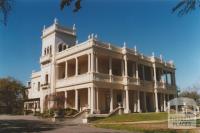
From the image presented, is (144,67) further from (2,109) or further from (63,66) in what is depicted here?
(2,109)

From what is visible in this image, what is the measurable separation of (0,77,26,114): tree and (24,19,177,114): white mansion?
5.00 metres

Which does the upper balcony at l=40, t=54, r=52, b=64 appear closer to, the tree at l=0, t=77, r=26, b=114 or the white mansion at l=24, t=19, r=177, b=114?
the white mansion at l=24, t=19, r=177, b=114

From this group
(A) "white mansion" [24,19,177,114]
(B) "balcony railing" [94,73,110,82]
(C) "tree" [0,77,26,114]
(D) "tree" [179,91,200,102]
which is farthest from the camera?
(D) "tree" [179,91,200,102]

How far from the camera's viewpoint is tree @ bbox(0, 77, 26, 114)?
171 feet

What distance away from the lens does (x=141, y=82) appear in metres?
42.9

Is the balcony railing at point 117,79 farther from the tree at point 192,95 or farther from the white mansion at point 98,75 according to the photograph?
the tree at point 192,95

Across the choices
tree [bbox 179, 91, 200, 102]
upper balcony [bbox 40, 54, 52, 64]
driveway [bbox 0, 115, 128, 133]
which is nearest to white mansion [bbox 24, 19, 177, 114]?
upper balcony [bbox 40, 54, 52, 64]

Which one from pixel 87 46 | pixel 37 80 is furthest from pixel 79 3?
pixel 37 80

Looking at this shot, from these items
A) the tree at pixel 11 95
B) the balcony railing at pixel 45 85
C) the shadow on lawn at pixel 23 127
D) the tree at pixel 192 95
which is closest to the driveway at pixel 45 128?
the shadow on lawn at pixel 23 127

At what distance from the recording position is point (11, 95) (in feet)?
173

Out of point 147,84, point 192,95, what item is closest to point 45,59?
point 147,84

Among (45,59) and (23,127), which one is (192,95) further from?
(23,127)

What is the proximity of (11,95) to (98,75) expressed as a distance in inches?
965

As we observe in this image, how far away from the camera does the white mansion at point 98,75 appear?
118ft
